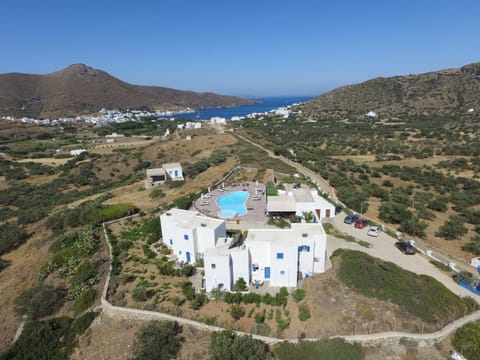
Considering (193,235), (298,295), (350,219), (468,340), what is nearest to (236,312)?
(298,295)

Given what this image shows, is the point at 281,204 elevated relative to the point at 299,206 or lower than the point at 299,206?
elevated

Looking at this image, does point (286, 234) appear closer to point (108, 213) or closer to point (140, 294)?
point (140, 294)

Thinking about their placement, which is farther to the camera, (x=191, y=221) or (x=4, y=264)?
(x=4, y=264)

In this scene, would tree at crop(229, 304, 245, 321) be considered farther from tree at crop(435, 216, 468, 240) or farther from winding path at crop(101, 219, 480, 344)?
tree at crop(435, 216, 468, 240)

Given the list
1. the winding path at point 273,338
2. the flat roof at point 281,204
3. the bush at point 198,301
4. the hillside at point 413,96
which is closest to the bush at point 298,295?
the winding path at point 273,338

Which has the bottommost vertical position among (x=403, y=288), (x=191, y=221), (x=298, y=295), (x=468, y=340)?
(x=468, y=340)

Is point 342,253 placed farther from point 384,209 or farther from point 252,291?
point 384,209

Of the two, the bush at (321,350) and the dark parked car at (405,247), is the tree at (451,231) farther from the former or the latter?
the bush at (321,350)
